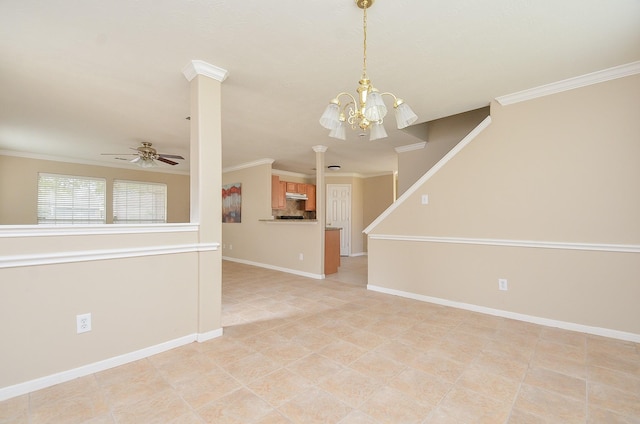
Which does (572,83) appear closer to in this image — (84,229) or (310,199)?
(84,229)


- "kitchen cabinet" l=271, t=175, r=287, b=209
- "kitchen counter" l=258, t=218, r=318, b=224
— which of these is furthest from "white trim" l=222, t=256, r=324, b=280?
"kitchen cabinet" l=271, t=175, r=287, b=209

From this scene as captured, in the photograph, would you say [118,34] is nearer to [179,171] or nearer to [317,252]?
[317,252]

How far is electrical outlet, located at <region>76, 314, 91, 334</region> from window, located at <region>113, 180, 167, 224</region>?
5412mm

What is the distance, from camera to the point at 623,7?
1698 mm

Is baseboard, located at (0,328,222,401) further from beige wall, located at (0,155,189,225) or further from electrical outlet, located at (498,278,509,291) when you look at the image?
beige wall, located at (0,155,189,225)

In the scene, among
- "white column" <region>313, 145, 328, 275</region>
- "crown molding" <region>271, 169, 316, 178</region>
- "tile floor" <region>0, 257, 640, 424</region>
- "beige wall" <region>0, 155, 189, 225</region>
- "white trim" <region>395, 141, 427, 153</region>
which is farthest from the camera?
"crown molding" <region>271, 169, 316, 178</region>

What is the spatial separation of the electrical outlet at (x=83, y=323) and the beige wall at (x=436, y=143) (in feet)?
15.4

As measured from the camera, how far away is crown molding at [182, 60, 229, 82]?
2314mm

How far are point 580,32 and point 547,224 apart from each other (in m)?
1.71

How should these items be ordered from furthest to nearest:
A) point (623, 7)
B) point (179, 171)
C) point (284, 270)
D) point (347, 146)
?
point (179, 171) < point (284, 270) < point (347, 146) < point (623, 7)

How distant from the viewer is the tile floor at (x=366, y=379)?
1.52 metres

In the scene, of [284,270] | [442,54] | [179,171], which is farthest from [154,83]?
[179,171]

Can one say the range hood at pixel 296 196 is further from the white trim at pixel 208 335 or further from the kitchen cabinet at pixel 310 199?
the white trim at pixel 208 335

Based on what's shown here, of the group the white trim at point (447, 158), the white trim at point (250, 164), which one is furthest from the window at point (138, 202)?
the white trim at point (447, 158)
